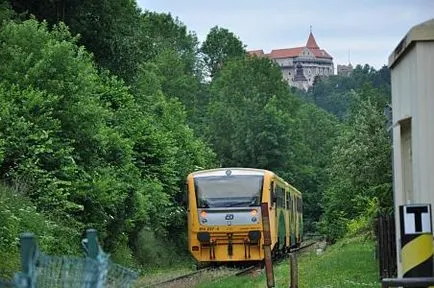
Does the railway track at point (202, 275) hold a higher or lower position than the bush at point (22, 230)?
lower

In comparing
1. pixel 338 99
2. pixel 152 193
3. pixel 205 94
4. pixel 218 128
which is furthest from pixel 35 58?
pixel 338 99

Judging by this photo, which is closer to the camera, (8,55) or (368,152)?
(8,55)

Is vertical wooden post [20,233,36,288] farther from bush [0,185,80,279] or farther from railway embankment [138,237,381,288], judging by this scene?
railway embankment [138,237,381,288]

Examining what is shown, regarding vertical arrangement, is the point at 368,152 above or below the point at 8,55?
below

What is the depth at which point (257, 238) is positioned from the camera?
26.8 m

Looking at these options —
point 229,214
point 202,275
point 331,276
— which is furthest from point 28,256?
point 229,214

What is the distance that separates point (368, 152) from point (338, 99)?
11942cm

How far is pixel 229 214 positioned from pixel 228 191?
802 mm

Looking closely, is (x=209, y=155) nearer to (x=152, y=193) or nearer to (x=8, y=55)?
(x=152, y=193)

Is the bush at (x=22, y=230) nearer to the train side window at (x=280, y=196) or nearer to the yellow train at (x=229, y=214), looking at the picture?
the yellow train at (x=229, y=214)

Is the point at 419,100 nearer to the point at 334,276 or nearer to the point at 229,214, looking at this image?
the point at 334,276

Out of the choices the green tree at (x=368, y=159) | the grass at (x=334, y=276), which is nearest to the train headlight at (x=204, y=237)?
the grass at (x=334, y=276)

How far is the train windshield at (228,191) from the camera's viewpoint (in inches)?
1081

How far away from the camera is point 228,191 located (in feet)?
90.7
